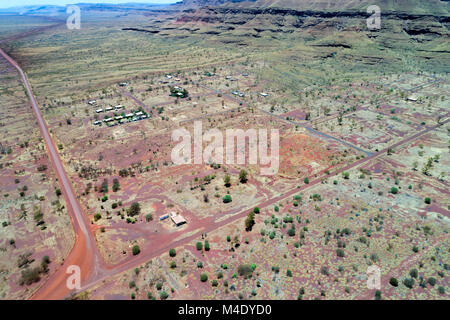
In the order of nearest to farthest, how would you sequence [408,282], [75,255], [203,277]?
[408,282]
[203,277]
[75,255]

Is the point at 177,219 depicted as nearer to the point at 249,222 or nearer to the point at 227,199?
the point at 227,199

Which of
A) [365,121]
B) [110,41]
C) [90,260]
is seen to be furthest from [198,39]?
[90,260]

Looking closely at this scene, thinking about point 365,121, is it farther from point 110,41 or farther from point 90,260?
point 110,41

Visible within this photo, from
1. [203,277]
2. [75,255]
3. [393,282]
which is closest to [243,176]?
[203,277]

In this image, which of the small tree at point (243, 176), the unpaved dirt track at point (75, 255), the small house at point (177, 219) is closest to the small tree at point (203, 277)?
the small house at point (177, 219)

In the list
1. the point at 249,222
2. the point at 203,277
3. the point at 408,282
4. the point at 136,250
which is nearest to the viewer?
the point at 408,282

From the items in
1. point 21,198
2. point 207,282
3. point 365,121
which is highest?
point 365,121

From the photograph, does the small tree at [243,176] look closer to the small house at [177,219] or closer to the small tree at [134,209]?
the small house at [177,219]

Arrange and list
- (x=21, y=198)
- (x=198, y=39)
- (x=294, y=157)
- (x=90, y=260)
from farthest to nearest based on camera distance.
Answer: (x=198, y=39) → (x=294, y=157) → (x=21, y=198) → (x=90, y=260)

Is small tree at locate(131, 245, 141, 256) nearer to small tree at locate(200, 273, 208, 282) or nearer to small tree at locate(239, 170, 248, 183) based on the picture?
small tree at locate(200, 273, 208, 282)

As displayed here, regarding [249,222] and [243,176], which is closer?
[249,222]

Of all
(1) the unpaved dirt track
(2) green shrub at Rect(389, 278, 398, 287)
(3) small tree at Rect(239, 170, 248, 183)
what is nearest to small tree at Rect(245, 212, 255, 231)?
(3) small tree at Rect(239, 170, 248, 183)
